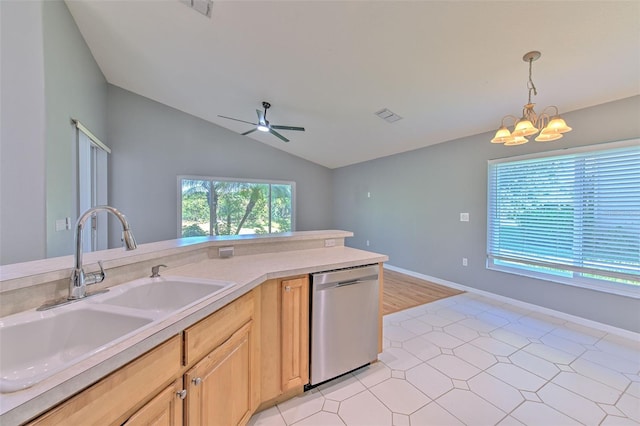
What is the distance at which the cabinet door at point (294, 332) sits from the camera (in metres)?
1.61

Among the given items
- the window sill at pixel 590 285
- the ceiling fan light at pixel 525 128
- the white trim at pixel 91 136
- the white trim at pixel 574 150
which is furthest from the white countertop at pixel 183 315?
the white trim at pixel 91 136

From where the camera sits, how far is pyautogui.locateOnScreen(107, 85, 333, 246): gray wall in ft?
15.7

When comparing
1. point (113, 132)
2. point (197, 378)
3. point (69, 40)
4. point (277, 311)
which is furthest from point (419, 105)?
point (113, 132)

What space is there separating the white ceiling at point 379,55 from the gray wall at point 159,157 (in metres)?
0.83

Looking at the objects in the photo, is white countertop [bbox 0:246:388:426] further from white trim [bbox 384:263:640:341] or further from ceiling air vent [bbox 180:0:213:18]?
white trim [bbox 384:263:640:341]

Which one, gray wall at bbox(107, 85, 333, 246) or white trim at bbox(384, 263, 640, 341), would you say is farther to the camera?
gray wall at bbox(107, 85, 333, 246)

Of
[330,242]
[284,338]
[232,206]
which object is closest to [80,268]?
[284,338]

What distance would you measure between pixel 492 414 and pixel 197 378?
1.77 meters

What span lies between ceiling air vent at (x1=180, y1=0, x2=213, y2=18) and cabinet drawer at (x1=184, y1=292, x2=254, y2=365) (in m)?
2.57

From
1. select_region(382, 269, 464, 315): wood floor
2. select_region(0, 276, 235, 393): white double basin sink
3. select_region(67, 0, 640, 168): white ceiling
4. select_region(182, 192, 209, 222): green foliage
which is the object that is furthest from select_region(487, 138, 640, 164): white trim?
select_region(182, 192, 209, 222): green foliage

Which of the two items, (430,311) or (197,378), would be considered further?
(430,311)

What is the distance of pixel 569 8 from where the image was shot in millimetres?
1740

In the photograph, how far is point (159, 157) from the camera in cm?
512

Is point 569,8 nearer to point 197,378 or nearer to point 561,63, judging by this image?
point 561,63
